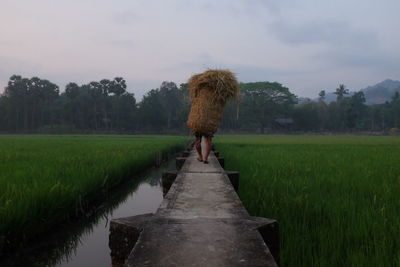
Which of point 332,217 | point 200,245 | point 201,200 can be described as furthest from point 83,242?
point 332,217

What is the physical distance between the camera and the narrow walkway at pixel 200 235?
134 cm

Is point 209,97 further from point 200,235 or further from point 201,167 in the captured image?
point 200,235

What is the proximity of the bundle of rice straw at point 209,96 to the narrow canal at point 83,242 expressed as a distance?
142 centimetres

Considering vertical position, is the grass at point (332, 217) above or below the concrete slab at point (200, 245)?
below

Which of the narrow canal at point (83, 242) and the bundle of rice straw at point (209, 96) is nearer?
the narrow canal at point (83, 242)

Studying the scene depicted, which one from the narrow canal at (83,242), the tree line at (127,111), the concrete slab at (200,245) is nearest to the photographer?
the concrete slab at (200,245)

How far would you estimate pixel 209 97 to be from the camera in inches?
188

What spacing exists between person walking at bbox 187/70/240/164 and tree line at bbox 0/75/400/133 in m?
37.8

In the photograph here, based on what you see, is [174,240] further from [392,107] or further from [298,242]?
[392,107]

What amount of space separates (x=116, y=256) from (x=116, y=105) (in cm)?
4514

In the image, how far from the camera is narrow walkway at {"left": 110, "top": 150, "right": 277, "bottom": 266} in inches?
52.9

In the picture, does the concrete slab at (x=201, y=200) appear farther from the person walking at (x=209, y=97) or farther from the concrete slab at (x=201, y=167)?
the person walking at (x=209, y=97)

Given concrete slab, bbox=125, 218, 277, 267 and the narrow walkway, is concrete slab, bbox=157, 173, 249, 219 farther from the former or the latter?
concrete slab, bbox=125, 218, 277, 267

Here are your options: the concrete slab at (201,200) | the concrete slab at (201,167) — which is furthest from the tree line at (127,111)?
the concrete slab at (201,200)
